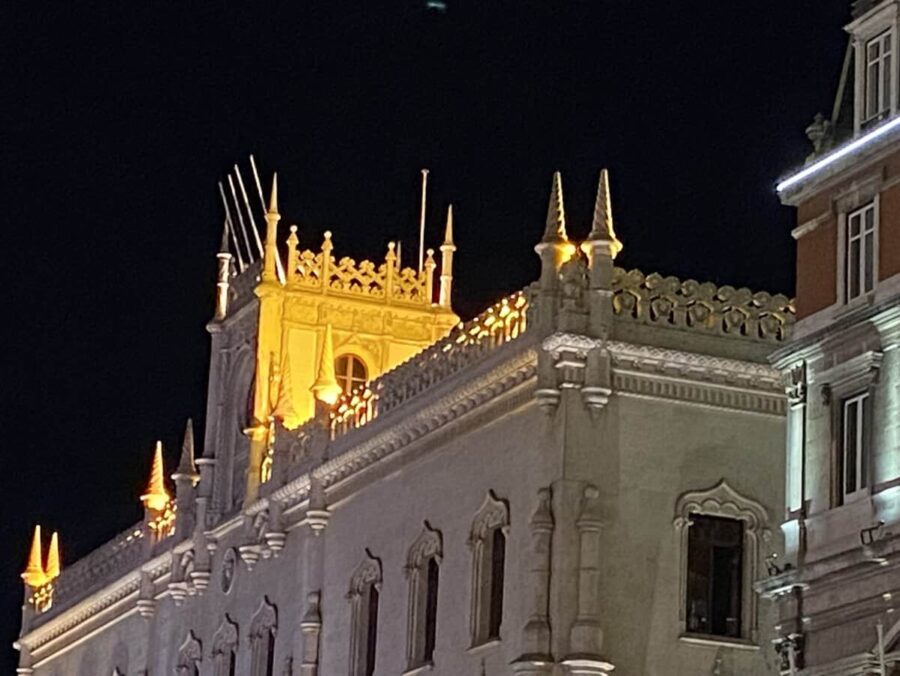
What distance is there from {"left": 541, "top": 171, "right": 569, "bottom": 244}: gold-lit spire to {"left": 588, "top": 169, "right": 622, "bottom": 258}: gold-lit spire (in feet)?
1.83

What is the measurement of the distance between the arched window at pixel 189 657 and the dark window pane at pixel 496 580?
1515cm

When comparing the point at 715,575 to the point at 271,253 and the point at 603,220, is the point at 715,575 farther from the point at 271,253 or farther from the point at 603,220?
the point at 271,253

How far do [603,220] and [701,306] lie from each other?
254 cm

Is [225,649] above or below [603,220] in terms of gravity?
below

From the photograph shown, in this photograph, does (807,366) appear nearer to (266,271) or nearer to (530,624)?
(530,624)

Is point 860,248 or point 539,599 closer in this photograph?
point 860,248

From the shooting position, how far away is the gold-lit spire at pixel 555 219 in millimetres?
45688

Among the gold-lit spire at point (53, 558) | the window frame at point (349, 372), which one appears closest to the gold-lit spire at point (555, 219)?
the window frame at point (349, 372)

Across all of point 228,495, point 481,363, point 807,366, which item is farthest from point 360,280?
point 807,366

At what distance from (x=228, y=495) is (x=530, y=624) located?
17266 mm

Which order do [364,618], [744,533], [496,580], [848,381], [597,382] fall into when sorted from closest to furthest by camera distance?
[848,381], [597,382], [744,533], [496,580], [364,618]

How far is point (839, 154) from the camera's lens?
38.3 meters

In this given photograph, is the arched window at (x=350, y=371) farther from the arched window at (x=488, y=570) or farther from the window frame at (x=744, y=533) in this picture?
the window frame at (x=744, y=533)

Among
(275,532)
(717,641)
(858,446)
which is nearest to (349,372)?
(275,532)
